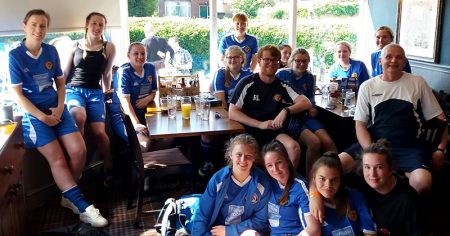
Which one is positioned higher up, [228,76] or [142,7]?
[142,7]

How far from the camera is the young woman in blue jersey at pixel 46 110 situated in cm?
282

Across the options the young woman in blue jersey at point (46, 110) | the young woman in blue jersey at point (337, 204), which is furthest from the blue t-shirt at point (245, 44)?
the young woman in blue jersey at point (337, 204)

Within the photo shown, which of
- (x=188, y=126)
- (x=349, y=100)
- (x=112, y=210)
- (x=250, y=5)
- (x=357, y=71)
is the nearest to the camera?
(x=188, y=126)

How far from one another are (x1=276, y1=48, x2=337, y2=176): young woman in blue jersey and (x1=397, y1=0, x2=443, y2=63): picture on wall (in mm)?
Answer: 1698

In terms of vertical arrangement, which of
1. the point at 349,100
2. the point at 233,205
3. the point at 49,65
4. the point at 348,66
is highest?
the point at 49,65

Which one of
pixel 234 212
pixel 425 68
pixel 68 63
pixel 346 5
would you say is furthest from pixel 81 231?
pixel 346 5

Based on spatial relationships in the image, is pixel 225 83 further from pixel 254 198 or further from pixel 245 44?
pixel 254 198

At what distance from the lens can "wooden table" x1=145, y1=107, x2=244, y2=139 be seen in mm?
2750

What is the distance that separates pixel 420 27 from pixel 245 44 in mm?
1948

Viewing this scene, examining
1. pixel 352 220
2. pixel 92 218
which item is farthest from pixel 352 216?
pixel 92 218

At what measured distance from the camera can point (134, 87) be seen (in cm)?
363

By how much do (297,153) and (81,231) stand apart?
1.52 m

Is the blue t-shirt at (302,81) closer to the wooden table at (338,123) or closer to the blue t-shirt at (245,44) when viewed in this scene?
the wooden table at (338,123)

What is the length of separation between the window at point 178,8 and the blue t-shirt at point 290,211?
3090 millimetres
